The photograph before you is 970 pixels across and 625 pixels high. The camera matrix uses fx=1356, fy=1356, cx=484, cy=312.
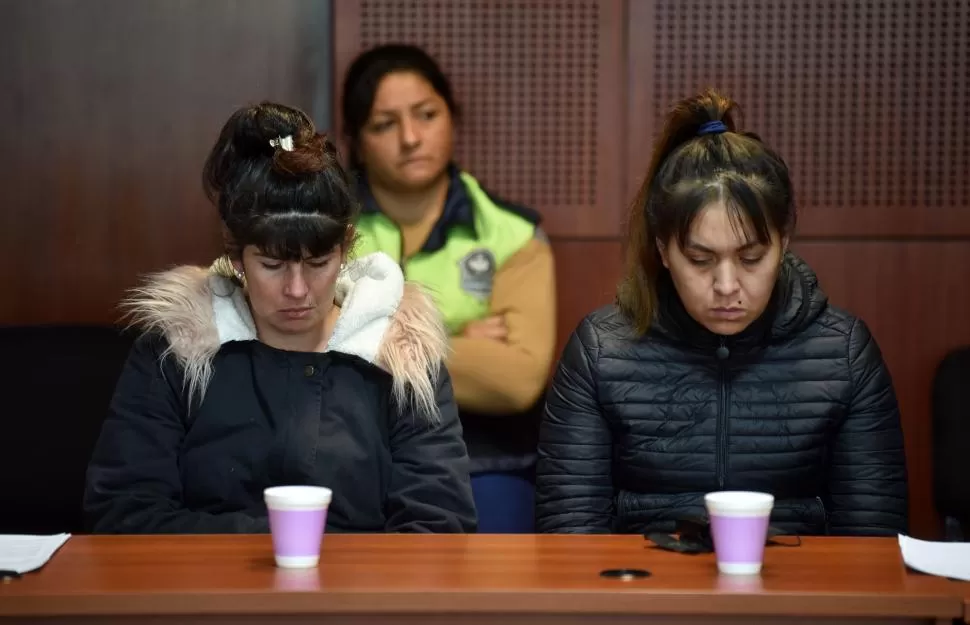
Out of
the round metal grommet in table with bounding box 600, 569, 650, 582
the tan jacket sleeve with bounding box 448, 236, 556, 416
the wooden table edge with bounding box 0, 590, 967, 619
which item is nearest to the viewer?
the wooden table edge with bounding box 0, 590, 967, 619

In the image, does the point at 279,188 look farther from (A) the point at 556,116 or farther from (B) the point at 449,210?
(A) the point at 556,116

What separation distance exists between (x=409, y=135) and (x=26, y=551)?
5.61 ft

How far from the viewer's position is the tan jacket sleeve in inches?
125

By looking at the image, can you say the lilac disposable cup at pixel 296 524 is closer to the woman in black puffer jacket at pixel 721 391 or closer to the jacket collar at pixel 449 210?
the woman in black puffer jacket at pixel 721 391

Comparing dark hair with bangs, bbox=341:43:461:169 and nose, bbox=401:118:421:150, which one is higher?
dark hair with bangs, bbox=341:43:461:169

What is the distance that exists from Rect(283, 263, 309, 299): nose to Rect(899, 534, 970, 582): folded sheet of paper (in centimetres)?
105

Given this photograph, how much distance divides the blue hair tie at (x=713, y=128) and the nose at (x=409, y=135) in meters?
0.98

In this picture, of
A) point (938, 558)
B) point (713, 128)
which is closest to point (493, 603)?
point (938, 558)

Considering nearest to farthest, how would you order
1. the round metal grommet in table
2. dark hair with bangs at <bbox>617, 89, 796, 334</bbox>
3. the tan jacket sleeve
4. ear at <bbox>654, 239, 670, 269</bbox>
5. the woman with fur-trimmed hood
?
the round metal grommet in table, the woman with fur-trimmed hood, dark hair with bangs at <bbox>617, 89, 796, 334</bbox>, ear at <bbox>654, 239, 670, 269</bbox>, the tan jacket sleeve

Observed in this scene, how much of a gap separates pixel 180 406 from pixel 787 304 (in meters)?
1.12

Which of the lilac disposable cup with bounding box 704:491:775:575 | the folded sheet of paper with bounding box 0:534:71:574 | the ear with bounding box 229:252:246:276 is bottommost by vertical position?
the folded sheet of paper with bounding box 0:534:71:574

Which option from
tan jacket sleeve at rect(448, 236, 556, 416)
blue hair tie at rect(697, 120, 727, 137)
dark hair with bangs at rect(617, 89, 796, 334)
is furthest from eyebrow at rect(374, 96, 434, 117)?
blue hair tie at rect(697, 120, 727, 137)

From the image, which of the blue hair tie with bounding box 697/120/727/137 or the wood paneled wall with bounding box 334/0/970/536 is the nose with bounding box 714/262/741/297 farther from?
the wood paneled wall with bounding box 334/0/970/536

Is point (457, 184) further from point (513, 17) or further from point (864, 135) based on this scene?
point (864, 135)
